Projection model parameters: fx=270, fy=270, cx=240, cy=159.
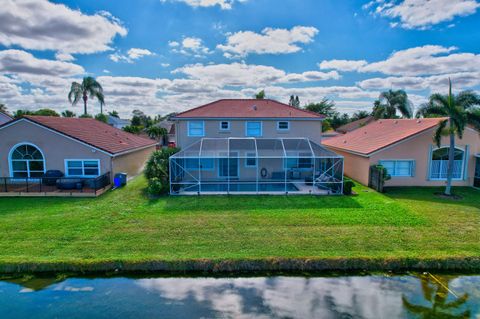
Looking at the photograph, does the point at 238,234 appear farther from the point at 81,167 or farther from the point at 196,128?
the point at 81,167

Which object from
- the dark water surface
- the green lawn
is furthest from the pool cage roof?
the dark water surface

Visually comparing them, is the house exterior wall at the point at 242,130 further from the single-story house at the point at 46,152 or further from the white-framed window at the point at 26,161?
the white-framed window at the point at 26,161

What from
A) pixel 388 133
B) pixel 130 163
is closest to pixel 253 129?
pixel 130 163

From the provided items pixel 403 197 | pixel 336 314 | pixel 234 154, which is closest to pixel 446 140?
pixel 403 197

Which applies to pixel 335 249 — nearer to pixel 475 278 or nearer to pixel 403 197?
pixel 475 278

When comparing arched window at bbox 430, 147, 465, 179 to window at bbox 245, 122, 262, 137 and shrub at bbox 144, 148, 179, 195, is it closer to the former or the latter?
window at bbox 245, 122, 262, 137

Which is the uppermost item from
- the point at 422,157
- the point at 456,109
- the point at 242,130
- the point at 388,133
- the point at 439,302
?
the point at 456,109
